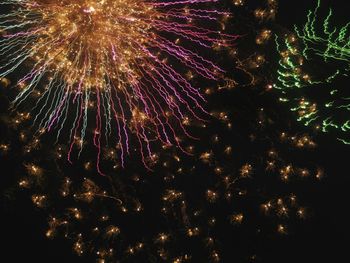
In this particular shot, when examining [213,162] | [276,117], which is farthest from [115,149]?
[276,117]

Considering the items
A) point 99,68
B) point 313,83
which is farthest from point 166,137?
point 313,83

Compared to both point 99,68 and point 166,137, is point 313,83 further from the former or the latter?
point 99,68

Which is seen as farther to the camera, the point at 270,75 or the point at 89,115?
the point at 270,75

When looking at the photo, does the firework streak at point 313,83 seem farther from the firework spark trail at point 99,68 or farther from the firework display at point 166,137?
the firework spark trail at point 99,68

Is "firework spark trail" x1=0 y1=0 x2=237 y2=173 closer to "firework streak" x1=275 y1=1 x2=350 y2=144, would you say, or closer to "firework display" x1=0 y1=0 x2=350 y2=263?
"firework display" x1=0 y1=0 x2=350 y2=263

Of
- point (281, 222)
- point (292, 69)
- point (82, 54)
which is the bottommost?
point (281, 222)

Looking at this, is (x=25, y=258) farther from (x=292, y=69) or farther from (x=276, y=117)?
(x=292, y=69)

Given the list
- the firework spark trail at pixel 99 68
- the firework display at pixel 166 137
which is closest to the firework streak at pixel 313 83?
the firework display at pixel 166 137

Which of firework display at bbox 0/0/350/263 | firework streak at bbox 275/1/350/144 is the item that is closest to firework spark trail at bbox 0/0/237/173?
firework display at bbox 0/0/350/263
